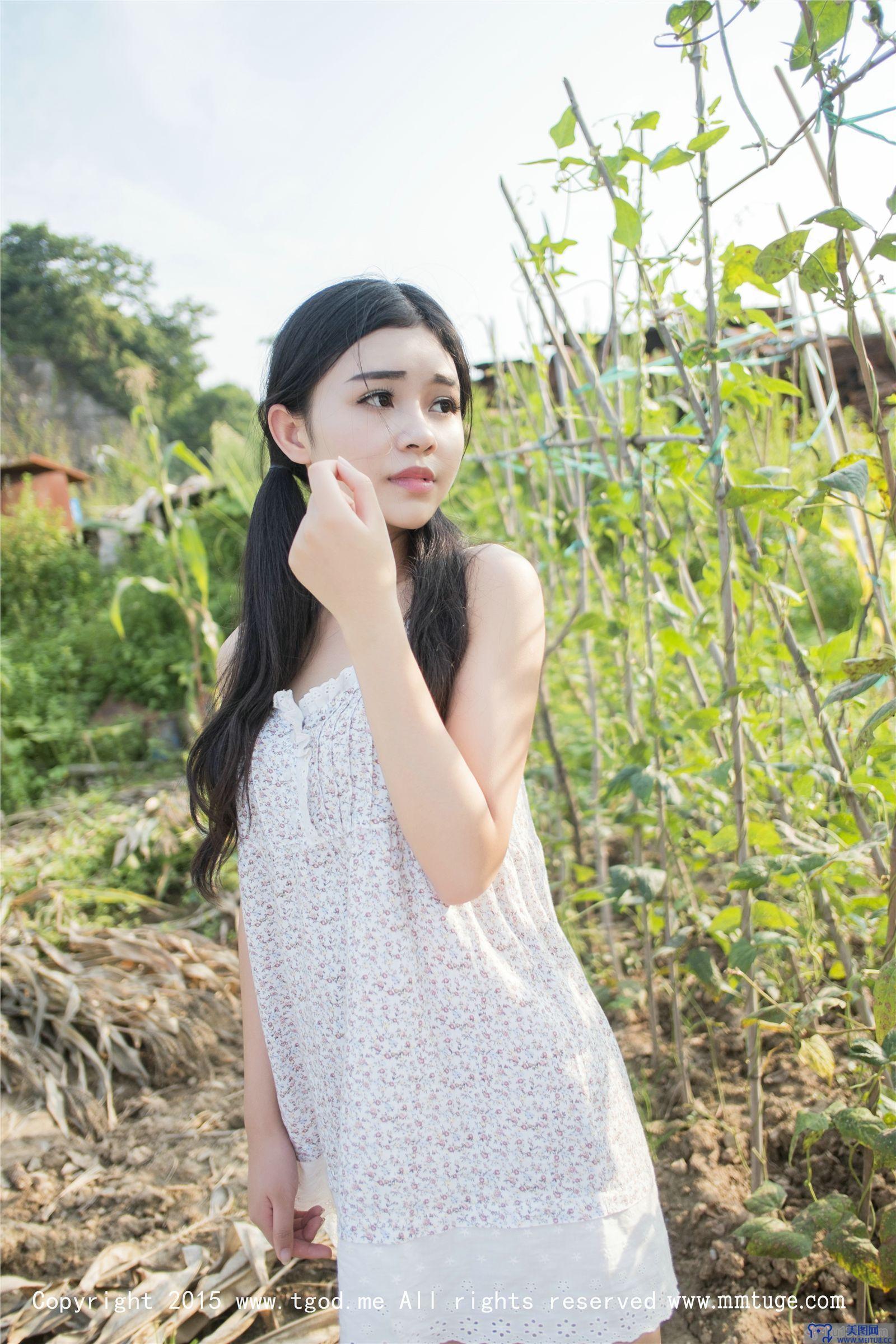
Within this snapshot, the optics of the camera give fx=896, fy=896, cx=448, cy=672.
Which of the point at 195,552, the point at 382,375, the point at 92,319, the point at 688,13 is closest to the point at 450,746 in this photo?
the point at 382,375

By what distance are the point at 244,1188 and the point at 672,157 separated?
74.0 inches

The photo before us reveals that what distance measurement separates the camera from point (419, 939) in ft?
2.91

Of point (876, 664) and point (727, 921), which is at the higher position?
point (876, 664)

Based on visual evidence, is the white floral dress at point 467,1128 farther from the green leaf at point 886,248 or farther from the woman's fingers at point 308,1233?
the green leaf at point 886,248

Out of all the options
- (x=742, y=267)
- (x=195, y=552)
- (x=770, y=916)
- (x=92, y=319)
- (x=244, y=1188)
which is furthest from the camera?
(x=92, y=319)

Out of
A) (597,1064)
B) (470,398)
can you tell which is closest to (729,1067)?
(597,1064)

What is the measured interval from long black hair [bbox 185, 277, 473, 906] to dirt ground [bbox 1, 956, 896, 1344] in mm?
820

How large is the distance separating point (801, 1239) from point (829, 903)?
1.66 feet

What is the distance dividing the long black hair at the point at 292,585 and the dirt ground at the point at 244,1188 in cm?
82

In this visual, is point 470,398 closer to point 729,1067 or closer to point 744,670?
point 744,670

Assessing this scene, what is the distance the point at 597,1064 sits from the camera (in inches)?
35.6

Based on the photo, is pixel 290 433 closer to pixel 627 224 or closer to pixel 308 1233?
pixel 627 224

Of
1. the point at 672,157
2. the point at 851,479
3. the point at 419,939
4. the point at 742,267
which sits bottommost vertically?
the point at 419,939

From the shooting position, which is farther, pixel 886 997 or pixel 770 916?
pixel 770 916
